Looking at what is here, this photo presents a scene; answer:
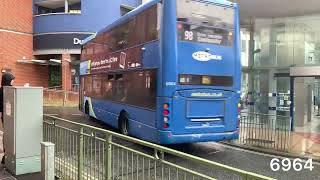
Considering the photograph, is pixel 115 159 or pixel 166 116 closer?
pixel 115 159

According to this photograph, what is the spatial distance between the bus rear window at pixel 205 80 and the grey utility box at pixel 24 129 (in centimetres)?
354

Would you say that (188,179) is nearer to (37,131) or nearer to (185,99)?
(37,131)

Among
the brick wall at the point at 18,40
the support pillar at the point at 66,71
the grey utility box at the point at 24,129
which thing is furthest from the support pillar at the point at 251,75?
the brick wall at the point at 18,40

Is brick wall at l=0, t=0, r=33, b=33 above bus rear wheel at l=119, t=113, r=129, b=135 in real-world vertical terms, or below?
above

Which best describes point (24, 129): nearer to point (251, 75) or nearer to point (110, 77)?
point (110, 77)

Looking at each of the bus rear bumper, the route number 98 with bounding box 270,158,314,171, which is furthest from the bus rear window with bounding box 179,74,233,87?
the route number 98 with bounding box 270,158,314,171

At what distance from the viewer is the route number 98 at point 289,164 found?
28.4 ft

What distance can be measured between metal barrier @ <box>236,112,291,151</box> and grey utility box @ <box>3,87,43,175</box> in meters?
6.61

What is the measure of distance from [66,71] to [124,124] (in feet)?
61.8

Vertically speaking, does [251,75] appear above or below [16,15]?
below

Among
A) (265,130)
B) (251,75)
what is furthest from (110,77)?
(251,75)

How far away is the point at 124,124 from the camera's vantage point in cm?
1170

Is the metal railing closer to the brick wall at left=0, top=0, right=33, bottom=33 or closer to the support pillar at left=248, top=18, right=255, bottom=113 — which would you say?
the support pillar at left=248, top=18, right=255, bottom=113

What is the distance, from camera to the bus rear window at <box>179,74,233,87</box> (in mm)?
9133
